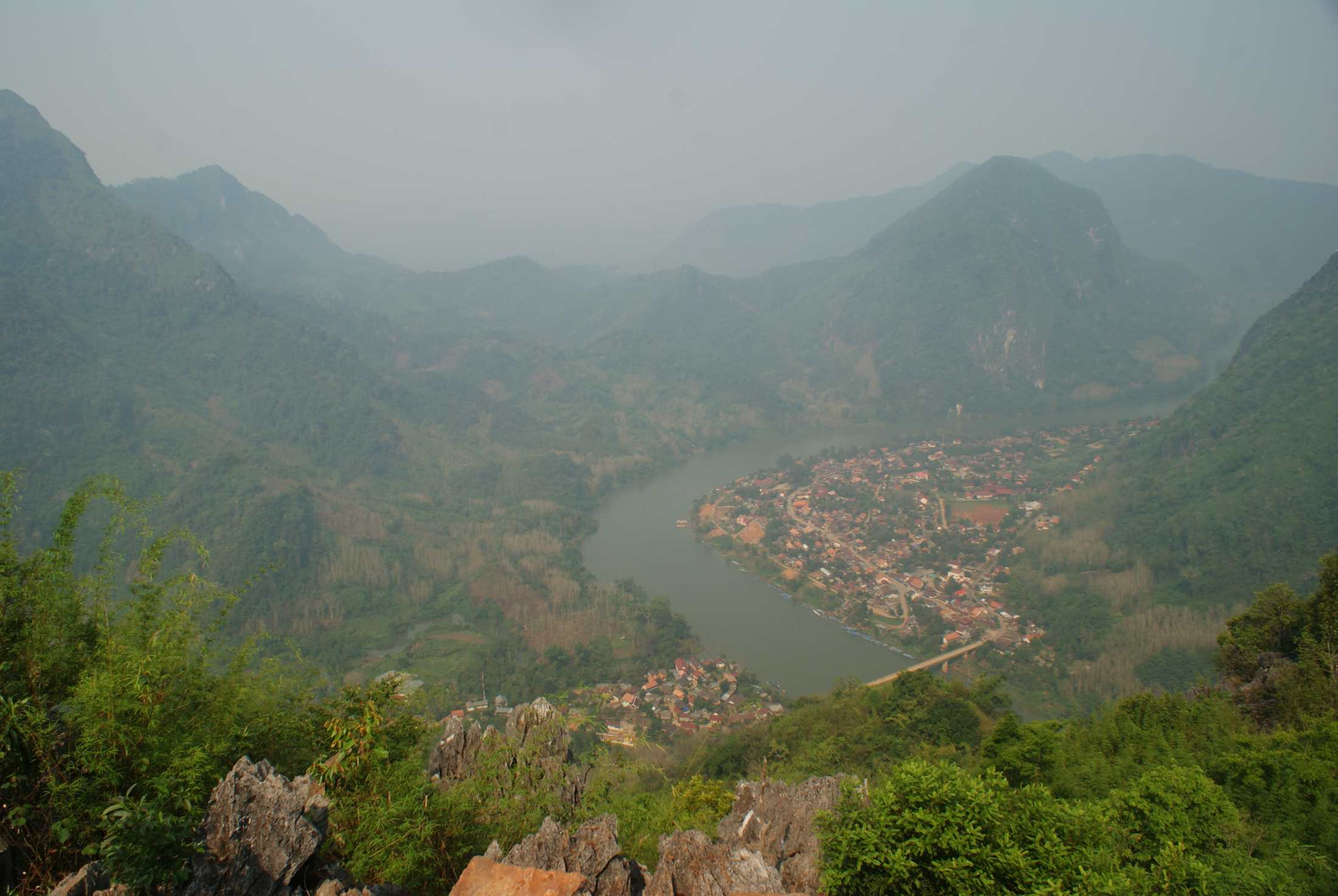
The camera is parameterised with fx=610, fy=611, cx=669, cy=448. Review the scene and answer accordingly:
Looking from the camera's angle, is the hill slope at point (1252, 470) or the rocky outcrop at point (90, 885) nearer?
the rocky outcrop at point (90, 885)

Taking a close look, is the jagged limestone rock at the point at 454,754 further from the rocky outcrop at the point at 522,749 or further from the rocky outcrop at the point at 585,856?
the rocky outcrop at the point at 585,856

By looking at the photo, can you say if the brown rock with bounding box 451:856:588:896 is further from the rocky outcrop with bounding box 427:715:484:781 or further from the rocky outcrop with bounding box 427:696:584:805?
the rocky outcrop with bounding box 427:715:484:781

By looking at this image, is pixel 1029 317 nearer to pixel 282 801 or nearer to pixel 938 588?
pixel 938 588

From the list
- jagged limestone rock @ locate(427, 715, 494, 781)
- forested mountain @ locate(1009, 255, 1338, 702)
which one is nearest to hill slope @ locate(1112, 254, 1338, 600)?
forested mountain @ locate(1009, 255, 1338, 702)

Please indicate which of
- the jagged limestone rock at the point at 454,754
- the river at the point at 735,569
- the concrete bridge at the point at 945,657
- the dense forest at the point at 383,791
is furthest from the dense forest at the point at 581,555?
the river at the point at 735,569

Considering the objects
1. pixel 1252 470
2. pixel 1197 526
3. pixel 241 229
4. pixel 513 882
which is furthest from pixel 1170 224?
pixel 241 229

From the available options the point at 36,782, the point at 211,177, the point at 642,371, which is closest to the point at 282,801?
the point at 36,782
